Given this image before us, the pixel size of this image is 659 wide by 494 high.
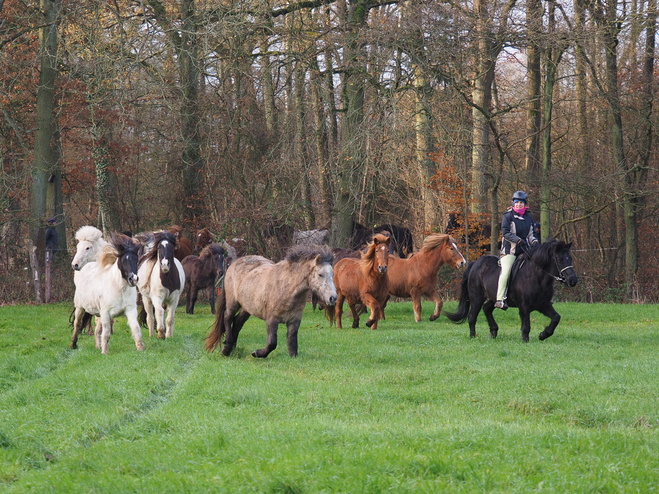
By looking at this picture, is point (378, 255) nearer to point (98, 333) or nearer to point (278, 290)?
point (278, 290)

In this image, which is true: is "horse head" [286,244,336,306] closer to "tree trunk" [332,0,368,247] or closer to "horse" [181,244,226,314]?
"tree trunk" [332,0,368,247]

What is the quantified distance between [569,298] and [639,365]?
14.2 meters

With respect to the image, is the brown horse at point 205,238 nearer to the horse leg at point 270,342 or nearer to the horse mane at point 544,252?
the horse mane at point 544,252

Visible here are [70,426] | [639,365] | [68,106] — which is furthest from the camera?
[68,106]

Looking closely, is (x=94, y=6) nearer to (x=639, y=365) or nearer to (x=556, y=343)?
(x=556, y=343)

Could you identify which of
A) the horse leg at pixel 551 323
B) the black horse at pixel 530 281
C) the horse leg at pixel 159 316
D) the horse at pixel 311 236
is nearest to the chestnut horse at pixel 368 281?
the black horse at pixel 530 281

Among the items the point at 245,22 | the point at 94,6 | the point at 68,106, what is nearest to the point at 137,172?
the point at 68,106

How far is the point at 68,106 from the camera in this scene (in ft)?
92.7

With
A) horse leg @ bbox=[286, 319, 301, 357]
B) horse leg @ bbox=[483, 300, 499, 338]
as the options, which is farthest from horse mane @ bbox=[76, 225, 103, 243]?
horse leg @ bbox=[483, 300, 499, 338]

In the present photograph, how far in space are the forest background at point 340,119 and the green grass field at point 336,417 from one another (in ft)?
29.5

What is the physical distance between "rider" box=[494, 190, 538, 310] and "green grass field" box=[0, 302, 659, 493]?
3.43 feet

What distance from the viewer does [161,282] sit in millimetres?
14375

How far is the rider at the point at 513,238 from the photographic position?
1400 cm

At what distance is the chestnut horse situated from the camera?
16625mm
